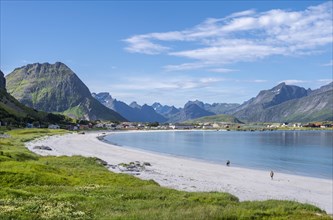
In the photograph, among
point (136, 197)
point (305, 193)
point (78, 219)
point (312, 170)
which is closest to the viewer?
point (78, 219)

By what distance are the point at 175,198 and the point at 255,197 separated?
24.1 metres

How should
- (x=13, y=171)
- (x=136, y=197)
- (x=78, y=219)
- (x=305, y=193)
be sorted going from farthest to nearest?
1. (x=305, y=193)
2. (x=13, y=171)
3. (x=136, y=197)
4. (x=78, y=219)

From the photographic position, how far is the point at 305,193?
205 feet

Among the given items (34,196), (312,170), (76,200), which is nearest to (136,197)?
(76,200)

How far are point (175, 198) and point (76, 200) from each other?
887 cm

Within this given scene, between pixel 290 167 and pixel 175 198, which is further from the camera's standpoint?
pixel 290 167

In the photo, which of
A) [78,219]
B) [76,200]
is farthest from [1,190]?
[78,219]

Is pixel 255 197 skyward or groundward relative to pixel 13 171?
groundward

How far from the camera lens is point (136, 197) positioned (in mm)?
34188

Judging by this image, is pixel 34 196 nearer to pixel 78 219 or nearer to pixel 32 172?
pixel 78 219

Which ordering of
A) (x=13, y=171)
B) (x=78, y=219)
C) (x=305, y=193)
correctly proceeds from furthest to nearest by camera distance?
(x=305, y=193)
(x=13, y=171)
(x=78, y=219)

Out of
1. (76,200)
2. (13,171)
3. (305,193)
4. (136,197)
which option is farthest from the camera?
(305,193)

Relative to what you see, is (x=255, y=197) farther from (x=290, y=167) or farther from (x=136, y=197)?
(x=290, y=167)

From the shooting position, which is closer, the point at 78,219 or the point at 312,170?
A: the point at 78,219
